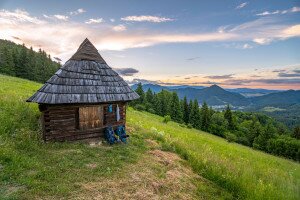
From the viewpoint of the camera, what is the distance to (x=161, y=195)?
842 cm

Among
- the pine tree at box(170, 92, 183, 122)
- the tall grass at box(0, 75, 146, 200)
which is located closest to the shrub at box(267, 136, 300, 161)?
the pine tree at box(170, 92, 183, 122)

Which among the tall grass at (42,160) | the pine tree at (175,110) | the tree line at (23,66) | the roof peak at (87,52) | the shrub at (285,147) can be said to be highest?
the tree line at (23,66)

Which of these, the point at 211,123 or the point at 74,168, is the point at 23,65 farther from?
the point at 74,168

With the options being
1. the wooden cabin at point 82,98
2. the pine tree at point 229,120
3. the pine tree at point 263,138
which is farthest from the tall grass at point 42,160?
the pine tree at point 229,120

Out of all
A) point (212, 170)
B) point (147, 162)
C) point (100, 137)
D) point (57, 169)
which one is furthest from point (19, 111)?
point (212, 170)

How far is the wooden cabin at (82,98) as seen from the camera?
38.8 ft

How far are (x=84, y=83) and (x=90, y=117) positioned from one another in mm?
2004

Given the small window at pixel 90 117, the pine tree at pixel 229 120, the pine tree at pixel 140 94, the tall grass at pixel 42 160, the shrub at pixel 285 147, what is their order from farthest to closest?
the pine tree at pixel 229 120 → the pine tree at pixel 140 94 → the shrub at pixel 285 147 → the small window at pixel 90 117 → the tall grass at pixel 42 160

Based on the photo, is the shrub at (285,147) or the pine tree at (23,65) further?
the pine tree at (23,65)

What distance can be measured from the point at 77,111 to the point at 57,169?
442 centimetres

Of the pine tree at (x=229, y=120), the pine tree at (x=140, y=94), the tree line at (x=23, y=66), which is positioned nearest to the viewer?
the tree line at (x=23, y=66)

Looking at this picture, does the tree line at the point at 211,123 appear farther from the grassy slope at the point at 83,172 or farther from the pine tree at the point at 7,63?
the grassy slope at the point at 83,172

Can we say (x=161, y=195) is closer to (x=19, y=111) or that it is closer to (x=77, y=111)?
(x=77, y=111)

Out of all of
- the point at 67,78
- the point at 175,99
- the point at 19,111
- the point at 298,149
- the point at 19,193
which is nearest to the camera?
the point at 19,193
